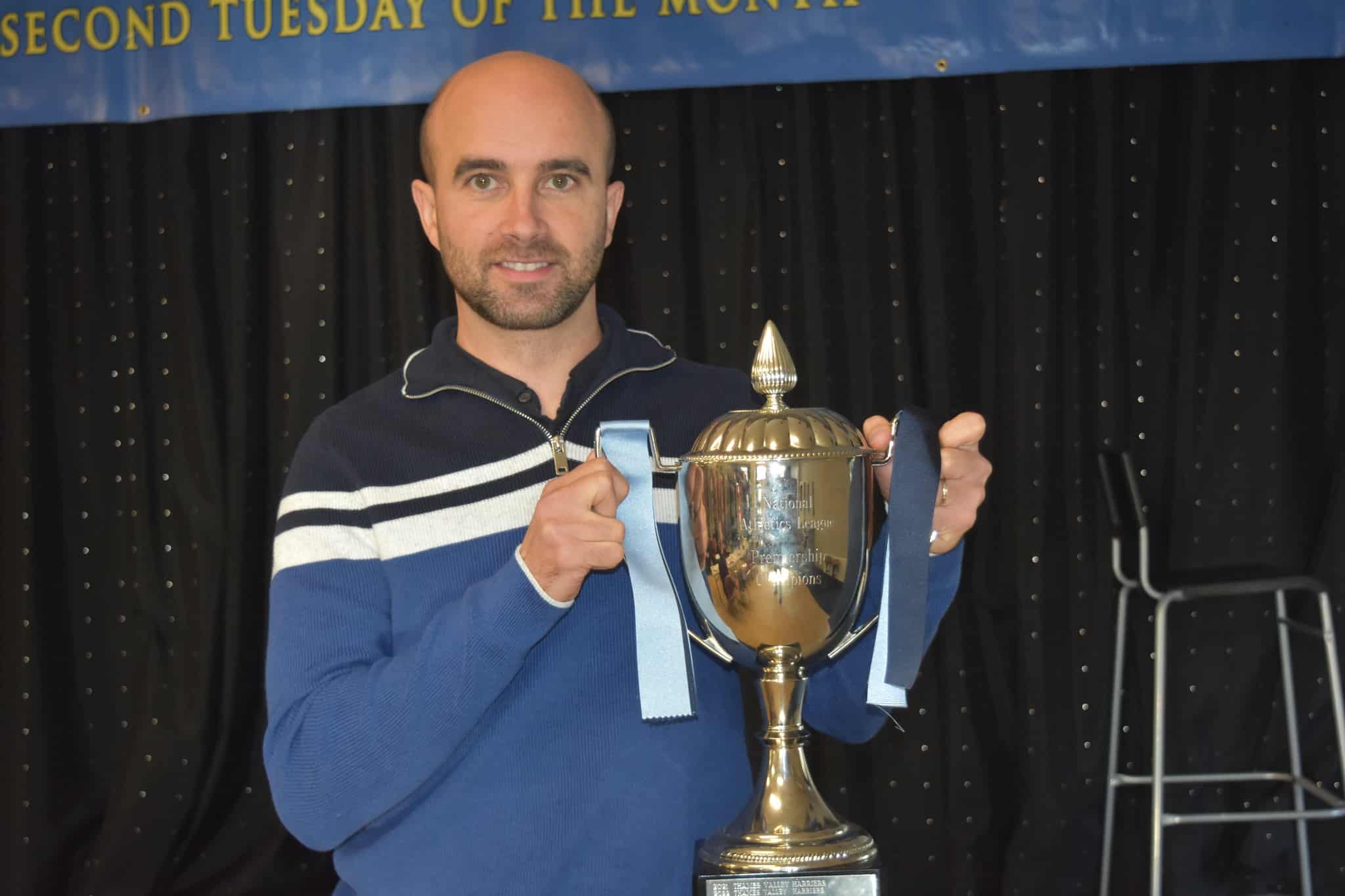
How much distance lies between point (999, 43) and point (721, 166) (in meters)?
0.62

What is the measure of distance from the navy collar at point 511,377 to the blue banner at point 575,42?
4.44 feet

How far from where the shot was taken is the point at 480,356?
4.90ft

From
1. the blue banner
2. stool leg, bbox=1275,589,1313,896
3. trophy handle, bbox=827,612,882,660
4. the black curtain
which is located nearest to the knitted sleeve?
trophy handle, bbox=827,612,882,660

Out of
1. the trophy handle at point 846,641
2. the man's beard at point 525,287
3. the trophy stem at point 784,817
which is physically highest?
the man's beard at point 525,287

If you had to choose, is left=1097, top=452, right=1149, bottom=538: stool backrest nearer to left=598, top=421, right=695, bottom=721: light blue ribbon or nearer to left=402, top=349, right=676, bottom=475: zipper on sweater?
left=402, top=349, right=676, bottom=475: zipper on sweater

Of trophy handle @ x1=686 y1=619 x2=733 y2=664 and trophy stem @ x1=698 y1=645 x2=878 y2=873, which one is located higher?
trophy handle @ x1=686 y1=619 x2=733 y2=664

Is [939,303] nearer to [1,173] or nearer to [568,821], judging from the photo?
[568,821]

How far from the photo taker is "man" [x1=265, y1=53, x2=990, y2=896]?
4.07ft

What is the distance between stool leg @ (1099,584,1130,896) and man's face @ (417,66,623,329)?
1685mm

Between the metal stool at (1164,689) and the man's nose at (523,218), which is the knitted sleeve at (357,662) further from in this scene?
the metal stool at (1164,689)

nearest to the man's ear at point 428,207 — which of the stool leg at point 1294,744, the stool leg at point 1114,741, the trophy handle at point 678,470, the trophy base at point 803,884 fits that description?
the trophy handle at point 678,470

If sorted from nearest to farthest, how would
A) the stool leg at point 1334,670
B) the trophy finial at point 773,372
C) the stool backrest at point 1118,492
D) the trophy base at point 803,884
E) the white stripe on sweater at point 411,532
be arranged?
the trophy base at point 803,884 < the trophy finial at point 773,372 < the white stripe on sweater at point 411,532 < the stool leg at point 1334,670 < the stool backrest at point 1118,492

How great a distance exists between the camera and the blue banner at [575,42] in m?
2.68

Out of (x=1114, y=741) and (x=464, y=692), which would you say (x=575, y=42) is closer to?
(x=1114, y=741)
